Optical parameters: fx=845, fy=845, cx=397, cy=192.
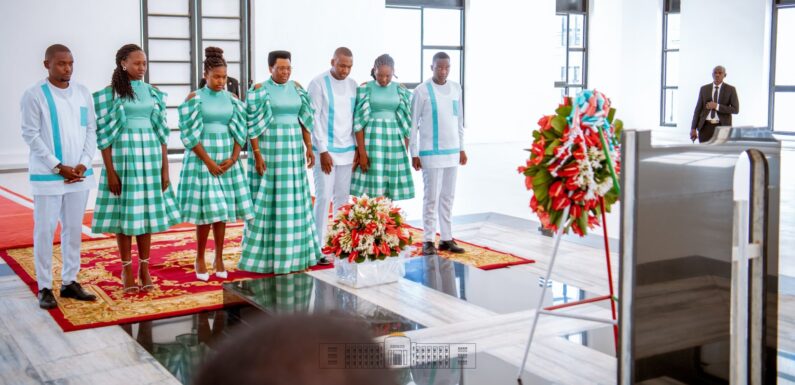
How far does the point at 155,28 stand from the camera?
12.5 m

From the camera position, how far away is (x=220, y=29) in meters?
13.1

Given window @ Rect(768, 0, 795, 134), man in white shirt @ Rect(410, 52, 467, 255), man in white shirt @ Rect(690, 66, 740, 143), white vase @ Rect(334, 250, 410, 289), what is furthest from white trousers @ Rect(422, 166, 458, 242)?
window @ Rect(768, 0, 795, 134)

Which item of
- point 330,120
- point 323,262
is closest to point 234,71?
point 330,120

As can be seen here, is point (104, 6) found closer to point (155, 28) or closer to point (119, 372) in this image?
point (155, 28)

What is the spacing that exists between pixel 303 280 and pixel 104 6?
334 inches

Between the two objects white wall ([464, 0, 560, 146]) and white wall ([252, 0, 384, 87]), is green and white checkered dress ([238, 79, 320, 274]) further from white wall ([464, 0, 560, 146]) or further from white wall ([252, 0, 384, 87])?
white wall ([464, 0, 560, 146])

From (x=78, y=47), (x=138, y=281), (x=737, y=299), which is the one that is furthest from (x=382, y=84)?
(x=78, y=47)

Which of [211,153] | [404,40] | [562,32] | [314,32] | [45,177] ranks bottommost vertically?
[45,177]

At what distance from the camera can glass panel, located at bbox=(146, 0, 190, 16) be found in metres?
12.5

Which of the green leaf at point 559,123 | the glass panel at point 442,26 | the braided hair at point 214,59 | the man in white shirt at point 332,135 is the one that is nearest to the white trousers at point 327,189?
the man in white shirt at point 332,135

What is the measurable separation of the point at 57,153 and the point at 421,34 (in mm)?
12260

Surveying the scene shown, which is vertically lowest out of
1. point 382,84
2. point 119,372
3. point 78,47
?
point 119,372

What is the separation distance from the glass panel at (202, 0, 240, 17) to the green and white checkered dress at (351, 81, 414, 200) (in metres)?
7.51

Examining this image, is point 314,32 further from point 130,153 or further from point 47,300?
point 47,300
